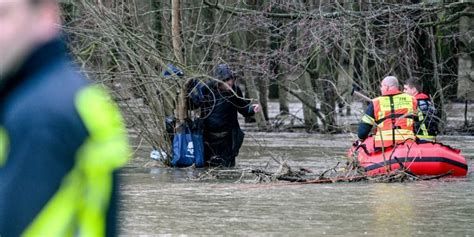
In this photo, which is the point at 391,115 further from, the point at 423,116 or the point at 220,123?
the point at 220,123

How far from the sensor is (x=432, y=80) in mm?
26438

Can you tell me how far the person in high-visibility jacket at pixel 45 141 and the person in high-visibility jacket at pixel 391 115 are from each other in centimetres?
1201

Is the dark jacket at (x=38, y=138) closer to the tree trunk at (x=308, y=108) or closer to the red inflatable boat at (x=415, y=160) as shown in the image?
the red inflatable boat at (x=415, y=160)

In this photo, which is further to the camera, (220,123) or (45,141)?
(220,123)

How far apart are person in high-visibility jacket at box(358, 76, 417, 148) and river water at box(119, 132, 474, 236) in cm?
95

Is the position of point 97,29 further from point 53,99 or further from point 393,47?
point 53,99

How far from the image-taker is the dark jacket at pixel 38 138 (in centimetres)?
210

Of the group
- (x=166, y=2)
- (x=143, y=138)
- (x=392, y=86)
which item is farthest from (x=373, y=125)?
(x=166, y=2)

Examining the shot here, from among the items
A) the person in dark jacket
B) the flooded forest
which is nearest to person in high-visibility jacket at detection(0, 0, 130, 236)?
the flooded forest

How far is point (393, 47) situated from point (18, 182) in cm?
Result: 2107

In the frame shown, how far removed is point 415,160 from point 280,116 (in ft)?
52.1

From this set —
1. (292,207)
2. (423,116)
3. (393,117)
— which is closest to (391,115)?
(393,117)

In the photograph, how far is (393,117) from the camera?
14070 millimetres

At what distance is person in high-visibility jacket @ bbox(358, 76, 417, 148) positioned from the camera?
14055 mm
